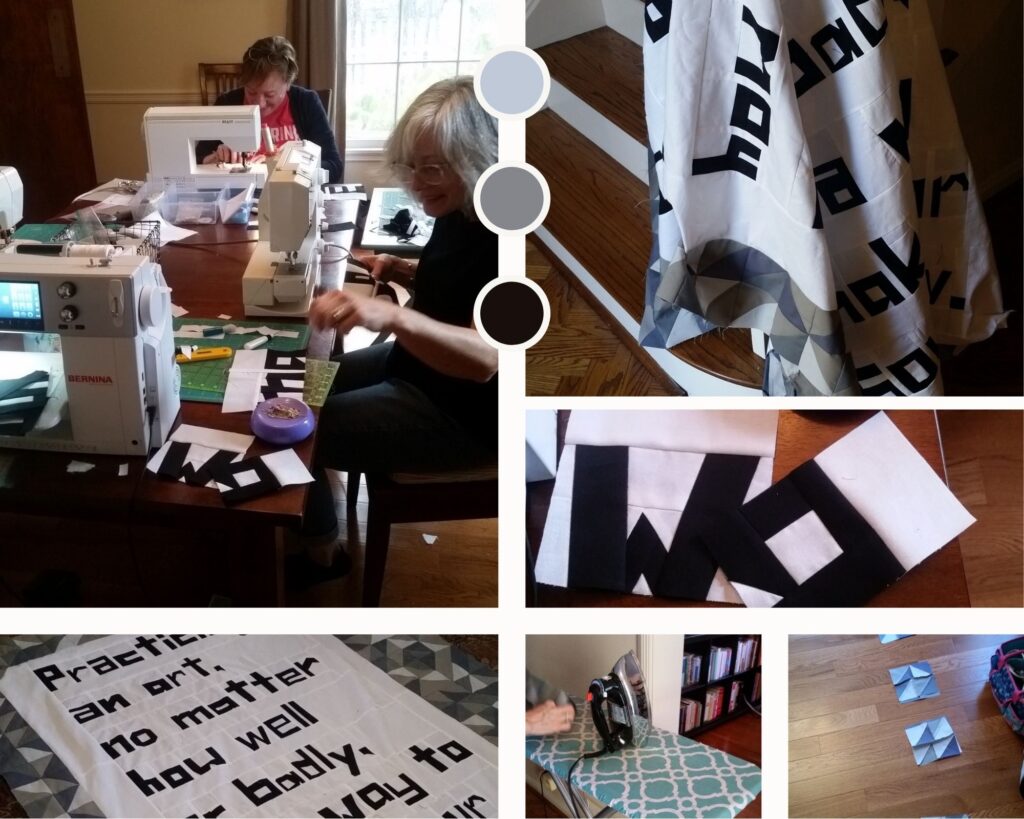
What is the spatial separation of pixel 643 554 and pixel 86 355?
0.68 meters

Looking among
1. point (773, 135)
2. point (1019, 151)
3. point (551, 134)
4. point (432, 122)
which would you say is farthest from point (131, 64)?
point (1019, 151)

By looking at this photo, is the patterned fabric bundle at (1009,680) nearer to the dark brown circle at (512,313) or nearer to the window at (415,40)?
the dark brown circle at (512,313)

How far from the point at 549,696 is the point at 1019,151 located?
79cm

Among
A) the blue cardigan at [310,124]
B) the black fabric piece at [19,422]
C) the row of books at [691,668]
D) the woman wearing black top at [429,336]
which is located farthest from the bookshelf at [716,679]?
the black fabric piece at [19,422]

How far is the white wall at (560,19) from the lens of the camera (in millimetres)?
988

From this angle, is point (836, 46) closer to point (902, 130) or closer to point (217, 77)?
point (902, 130)

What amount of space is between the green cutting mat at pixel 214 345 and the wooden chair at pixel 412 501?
0.67ft

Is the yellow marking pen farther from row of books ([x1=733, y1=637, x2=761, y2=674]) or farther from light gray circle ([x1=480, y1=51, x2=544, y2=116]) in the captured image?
row of books ([x1=733, y1=637, x2=761, y2=674])

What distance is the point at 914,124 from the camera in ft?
3.25

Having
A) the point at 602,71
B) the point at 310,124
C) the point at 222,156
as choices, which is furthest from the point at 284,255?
the point at 602,71

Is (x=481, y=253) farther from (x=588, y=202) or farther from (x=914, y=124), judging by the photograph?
(x=914, y=124)

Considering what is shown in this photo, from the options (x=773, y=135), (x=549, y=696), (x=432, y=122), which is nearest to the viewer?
(x=773, y=135)

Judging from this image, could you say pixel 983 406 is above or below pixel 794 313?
below

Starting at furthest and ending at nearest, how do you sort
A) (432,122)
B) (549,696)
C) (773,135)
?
(549,696) → (432,122) → (773,135)
